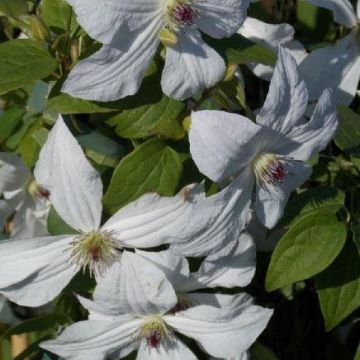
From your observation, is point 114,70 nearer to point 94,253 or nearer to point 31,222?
point 94,253

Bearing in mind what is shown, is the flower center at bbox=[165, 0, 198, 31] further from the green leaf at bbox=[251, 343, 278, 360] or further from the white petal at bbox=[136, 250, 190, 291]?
the green leaf at bbox=[251, 343, 278, 360]

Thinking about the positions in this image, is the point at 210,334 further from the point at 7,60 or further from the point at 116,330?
the point at 7,60

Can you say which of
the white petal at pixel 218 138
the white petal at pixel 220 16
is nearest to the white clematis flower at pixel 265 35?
the white petal at pixel 220 16

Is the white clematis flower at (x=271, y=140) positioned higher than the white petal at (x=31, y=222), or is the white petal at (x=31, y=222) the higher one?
the white clematis flower at (x=271, y=140)

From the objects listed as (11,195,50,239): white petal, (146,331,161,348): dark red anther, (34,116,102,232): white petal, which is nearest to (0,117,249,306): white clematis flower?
(34,116,102,232): white petal

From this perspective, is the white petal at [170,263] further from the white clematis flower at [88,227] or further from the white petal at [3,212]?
the white petal at [3,212]
